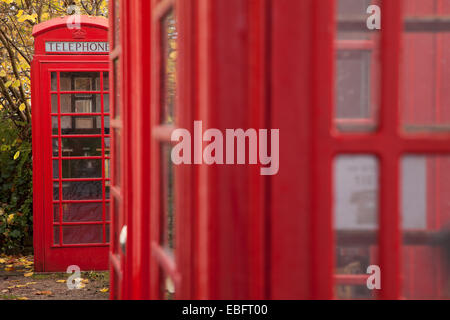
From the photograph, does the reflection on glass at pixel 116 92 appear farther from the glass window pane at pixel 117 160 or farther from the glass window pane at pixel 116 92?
the glass window pane at pixel 117 160

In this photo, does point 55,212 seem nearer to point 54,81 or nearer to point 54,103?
point 54,103

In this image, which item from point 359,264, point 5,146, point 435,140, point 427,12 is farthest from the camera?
point 5,146

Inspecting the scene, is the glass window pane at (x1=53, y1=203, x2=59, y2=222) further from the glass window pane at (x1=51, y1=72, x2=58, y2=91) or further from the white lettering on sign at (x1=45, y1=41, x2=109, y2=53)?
the white lettering on sign at (x1=45, y1=41, x2=109, y2=53)

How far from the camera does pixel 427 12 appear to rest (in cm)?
243

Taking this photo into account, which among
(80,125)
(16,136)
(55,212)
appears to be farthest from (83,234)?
(16,136)

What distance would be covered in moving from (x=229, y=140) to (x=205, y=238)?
0.76 feet

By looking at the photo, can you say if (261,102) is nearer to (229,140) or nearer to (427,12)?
(229,140)

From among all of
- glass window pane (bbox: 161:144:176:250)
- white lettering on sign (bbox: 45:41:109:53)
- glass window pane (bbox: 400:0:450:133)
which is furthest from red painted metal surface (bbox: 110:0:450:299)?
white lettering on sign (bbox: 45:41:109:53)

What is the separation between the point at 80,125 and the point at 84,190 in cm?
66

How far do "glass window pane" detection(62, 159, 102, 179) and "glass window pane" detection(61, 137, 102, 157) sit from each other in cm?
6

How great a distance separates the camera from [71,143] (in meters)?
6.49

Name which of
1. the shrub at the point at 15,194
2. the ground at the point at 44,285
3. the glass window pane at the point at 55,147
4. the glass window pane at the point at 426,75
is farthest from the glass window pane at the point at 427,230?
the shrub at the point at 15,194

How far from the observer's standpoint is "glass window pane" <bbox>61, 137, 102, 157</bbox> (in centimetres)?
648

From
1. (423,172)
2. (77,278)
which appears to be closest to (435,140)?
(423,172)
